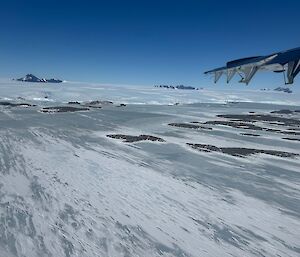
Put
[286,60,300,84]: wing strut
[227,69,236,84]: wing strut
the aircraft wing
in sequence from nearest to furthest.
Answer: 1. [286,60,300,84]: wing strut
2. the aircraft wing
3. [227,69,236,84]: wing strut

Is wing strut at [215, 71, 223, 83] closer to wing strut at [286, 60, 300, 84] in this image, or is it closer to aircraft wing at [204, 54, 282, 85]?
aircraft wing at [204, 54, 282, 85]

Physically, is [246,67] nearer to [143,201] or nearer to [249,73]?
[249,73]

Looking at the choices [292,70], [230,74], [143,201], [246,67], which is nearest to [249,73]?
[246,67]

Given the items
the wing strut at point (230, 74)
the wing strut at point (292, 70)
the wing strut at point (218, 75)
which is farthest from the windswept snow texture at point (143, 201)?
the wing strut at point (218, 75)

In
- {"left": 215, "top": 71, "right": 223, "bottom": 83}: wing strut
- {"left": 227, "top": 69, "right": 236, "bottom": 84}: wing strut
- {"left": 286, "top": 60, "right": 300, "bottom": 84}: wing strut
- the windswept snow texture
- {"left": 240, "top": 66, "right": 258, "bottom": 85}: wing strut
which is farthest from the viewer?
{"left": 215, "top": 71, "right": 223, "bottom": 83}: wing strut

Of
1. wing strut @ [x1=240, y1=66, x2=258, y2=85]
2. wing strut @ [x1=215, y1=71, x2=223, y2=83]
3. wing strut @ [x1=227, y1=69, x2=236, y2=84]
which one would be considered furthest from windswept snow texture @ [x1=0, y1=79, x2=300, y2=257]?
A: wing strut @ [x1=215, y1=71, x2=223, y2=83]

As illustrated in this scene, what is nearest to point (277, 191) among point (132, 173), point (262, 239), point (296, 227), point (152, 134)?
point (296, 227)

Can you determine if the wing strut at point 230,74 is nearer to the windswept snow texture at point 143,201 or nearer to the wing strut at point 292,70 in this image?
the windswept snow texture at point 143,201

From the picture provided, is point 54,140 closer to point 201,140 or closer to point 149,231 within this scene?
point 201,140

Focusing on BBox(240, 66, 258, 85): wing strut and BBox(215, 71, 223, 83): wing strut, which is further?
BBox(215, 71, 223, 83): wing strut
